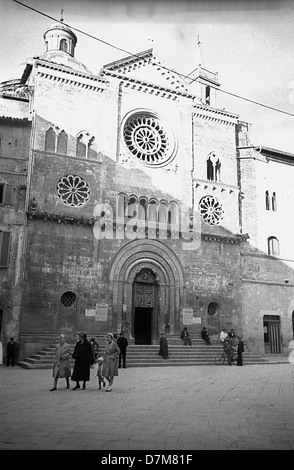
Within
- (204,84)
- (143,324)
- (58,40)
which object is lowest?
(143,324)

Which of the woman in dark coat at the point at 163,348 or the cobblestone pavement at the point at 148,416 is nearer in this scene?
the cobblestone pavement at the point at 148,416

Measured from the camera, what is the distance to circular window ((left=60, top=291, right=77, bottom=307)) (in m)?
24.3

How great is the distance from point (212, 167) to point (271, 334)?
1252 centimetres

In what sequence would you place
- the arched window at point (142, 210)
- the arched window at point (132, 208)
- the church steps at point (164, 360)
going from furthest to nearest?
the arched window at point (142, 210), the arched window at point (132, 208), the church steps at point (164, 360)

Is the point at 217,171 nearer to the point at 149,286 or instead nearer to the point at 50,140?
the point at 149,286

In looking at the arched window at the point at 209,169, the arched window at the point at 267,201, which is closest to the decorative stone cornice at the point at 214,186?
the arched window at the point at 209,169

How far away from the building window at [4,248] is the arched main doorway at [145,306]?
7.85m

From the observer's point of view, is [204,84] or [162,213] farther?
[204,84]

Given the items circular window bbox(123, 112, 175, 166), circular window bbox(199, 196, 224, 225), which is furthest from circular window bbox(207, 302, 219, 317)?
circular window bbox(123, 112, 175, 166)

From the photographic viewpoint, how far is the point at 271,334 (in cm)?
3022

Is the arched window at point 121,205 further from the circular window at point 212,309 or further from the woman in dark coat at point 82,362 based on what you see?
the woman in dark coat at point 82,362

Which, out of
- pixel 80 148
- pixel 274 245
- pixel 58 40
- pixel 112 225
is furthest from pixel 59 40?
pixel 274 245

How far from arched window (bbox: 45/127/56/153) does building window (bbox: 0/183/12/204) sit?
10.8 feet

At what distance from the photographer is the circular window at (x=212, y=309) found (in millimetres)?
28392
